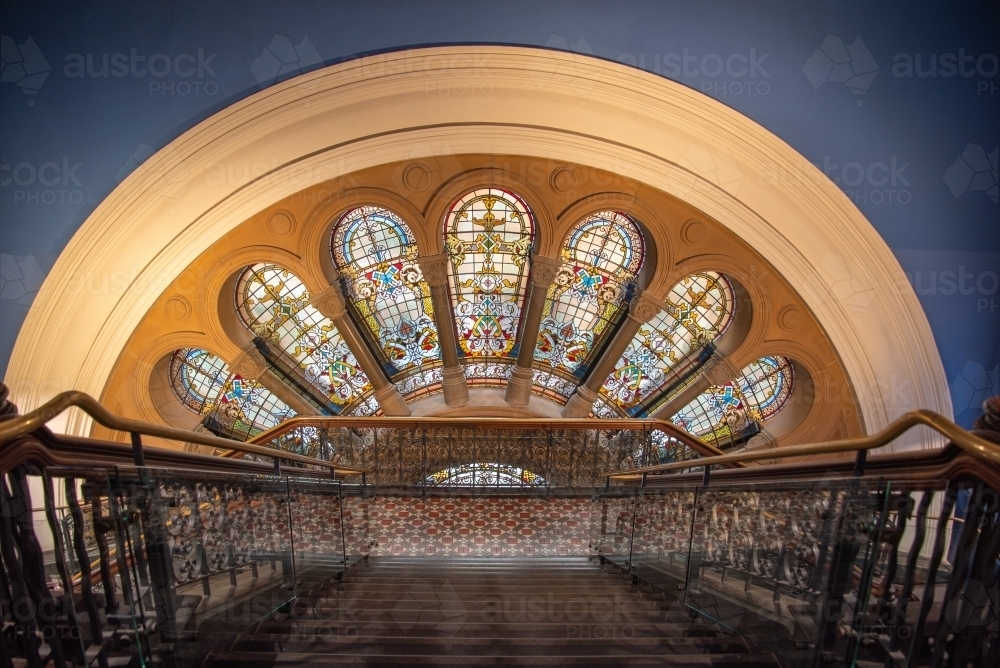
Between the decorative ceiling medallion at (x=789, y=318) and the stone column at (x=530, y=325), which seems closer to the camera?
the decorative ceiling medallion at (x=789, y=318)

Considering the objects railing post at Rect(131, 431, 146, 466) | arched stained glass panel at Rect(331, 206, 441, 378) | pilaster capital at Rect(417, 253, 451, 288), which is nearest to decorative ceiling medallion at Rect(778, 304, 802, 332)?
pilaster capital at Rect(417, 253, 451, 288)

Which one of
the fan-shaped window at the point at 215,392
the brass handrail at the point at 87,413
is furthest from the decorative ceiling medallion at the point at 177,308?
the brass handrail at the point at 87,413

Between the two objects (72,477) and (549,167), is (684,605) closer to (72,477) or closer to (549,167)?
(72,477)

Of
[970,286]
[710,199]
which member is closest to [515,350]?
[710,199]

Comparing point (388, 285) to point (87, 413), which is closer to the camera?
point (87, 413)

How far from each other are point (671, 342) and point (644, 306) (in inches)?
86.6

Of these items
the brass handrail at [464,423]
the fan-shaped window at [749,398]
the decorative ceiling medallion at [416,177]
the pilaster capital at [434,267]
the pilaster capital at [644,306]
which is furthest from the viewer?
the fan-shaped window at [749,398]

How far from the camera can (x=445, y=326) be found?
11.6m

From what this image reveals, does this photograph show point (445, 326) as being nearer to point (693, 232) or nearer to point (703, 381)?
point (693, 232)

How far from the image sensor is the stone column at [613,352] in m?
10.5

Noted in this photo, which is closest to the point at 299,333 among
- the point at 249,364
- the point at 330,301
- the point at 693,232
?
the point at 249,364

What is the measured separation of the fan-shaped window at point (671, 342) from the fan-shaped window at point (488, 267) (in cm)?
250

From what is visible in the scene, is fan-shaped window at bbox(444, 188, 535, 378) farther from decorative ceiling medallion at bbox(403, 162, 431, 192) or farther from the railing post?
the railing post

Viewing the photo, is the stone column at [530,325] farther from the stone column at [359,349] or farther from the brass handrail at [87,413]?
the brass handrail at [87,413]
